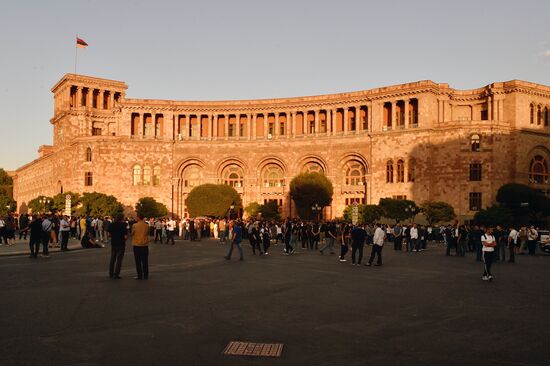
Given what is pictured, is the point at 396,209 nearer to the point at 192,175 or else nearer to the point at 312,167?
the point at 312,167

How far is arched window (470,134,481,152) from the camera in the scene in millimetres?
53716

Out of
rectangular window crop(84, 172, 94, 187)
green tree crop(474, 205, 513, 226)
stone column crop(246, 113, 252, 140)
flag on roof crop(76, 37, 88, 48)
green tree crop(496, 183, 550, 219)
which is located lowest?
green tree crop(474, 205, 513, 226)

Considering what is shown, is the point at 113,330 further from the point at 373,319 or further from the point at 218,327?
the point at 373,319

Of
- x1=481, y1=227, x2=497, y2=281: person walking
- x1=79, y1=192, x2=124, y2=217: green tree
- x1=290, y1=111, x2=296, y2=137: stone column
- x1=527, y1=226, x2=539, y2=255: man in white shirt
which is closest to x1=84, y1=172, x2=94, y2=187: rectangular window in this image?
x1=79, y1=192, x2=124, y2=217: green tree

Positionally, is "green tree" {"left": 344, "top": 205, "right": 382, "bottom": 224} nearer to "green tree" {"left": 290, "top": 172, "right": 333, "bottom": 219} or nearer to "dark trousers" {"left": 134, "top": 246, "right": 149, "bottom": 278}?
"green tree" {"left": 290, "top": 172, "right": 333, "bottom": 219}

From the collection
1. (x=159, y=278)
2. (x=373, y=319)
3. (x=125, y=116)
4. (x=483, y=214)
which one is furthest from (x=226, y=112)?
(x=373, y=319)

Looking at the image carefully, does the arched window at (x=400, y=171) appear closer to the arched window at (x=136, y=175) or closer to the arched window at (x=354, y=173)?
the arched window at (x=354, y=173)

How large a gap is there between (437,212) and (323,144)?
712 inches

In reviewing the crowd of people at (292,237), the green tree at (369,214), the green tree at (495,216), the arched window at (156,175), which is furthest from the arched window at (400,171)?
the arched window at (156,175)

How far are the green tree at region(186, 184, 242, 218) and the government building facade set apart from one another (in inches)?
308

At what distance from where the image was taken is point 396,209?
4819 cm

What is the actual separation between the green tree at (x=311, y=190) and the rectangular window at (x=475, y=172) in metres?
14.2

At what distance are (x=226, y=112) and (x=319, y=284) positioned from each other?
53360 mm

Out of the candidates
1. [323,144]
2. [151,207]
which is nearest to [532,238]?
[323,144]
